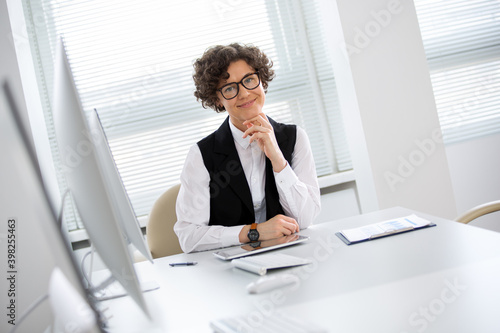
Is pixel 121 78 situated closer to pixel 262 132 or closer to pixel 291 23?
pixel 291 23

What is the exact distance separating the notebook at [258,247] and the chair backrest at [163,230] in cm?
64

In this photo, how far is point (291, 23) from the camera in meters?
3.44

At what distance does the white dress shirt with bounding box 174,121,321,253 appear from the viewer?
1929 millimetres

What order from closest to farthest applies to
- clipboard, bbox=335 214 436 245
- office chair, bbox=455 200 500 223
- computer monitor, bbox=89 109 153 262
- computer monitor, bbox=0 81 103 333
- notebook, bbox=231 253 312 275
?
1. computer monitor, bbox=0 81 103 333
2. computer monitor, bbox=89 109 153 262
3. notebook, bbox=231 253 312 275
4. clipboard, bbox=335 214 436 245
5. office chair, bbox=455 200 500 223

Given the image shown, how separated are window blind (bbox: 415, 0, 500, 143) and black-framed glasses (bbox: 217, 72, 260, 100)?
2052 mm

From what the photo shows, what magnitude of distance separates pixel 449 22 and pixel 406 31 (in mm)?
650

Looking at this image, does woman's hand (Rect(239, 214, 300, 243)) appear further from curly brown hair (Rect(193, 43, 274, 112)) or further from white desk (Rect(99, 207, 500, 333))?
curly brown hair (Rect(193, 43, 274, 112))

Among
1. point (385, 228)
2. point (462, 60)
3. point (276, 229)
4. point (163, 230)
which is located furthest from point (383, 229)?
point (462, 60)

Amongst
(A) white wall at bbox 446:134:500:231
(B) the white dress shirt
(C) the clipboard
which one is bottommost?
(A) white wall at bbox 446:134:500:231

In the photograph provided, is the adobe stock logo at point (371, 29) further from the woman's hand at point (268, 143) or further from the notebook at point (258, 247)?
the notebook at point (258, 247)

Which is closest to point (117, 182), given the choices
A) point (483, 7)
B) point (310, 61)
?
point (310, 61)

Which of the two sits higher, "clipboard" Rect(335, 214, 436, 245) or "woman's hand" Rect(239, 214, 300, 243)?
"woman's hand" Rect(239, 214, 300, 243)

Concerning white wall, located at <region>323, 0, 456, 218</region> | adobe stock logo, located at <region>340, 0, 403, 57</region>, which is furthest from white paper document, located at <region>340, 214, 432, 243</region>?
adobe stock logo, located at <region>340, 0, 403, 57</region>

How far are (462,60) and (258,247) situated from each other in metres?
2.76
